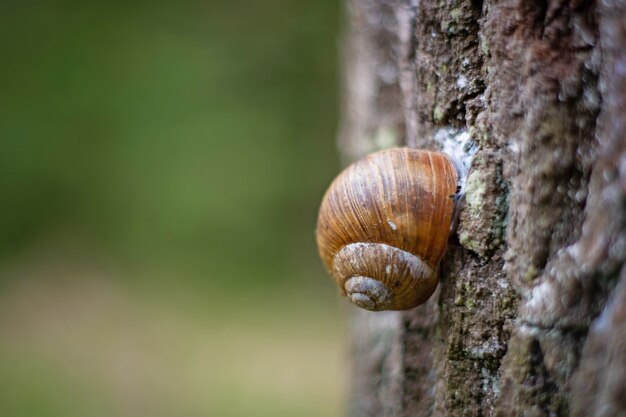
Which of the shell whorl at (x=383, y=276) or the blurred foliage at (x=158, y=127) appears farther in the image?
the blurred foliage at (x=158, y=127)

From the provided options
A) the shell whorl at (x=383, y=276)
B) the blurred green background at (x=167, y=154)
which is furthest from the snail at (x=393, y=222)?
the blurred green background at (x=167, y=154)

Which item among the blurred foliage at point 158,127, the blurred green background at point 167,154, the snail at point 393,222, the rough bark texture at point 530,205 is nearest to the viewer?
the rough bark texture at point 530,205

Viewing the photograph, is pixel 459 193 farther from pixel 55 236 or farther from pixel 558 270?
pixel 55 236

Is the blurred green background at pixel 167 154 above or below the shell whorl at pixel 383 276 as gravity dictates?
above

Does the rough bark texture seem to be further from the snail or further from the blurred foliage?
the blurred foliage

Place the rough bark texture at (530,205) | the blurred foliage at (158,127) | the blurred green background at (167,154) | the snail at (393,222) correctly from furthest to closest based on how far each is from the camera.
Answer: the blurred foliage at (158,127)
the blurred green background at (167,154)
the snail at (393,222)
the rough bark texture at (530,205)

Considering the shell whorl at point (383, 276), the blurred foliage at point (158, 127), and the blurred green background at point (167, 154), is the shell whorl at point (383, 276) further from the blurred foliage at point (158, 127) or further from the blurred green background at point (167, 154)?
the blurred foliage at point (158, 127)
